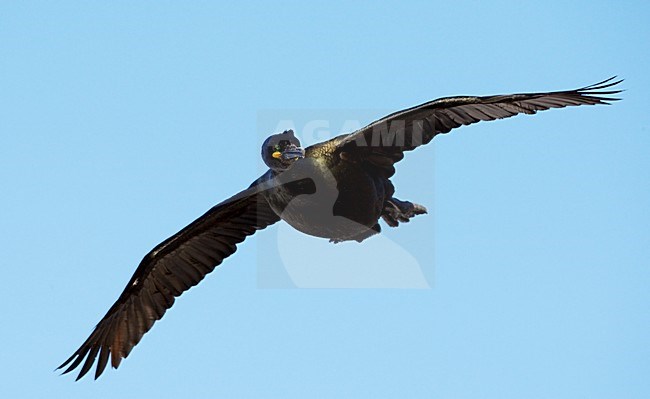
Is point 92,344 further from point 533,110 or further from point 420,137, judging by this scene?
point 533,110

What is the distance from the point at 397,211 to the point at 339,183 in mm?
1337

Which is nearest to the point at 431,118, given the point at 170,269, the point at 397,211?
the point at 397,211

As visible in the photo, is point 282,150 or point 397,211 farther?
point 397,211

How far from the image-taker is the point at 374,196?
2136 cm

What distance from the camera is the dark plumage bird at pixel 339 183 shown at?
20.7 meters

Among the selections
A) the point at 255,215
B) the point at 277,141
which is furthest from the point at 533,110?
the point at 255,215

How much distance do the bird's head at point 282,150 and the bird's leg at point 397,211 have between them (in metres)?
1.99

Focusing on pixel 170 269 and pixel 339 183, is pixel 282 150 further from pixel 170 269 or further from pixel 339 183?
pixel 170 269

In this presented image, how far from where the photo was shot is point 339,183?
833 inches

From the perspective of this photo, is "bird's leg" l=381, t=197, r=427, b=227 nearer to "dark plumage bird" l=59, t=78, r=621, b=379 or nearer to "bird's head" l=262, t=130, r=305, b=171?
"dark plumage bird" l=59, t=78, r=621, b=379

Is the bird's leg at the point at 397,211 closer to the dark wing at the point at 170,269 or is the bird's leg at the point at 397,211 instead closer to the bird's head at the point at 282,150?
the bird's head at the point at 282,150

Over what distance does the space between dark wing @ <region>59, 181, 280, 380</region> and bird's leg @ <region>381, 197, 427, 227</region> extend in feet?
8.41

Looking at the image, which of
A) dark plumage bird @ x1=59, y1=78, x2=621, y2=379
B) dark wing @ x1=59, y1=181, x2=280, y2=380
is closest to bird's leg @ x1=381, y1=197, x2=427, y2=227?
dark plumage bird @ x1=59, y1=78, x2=621, y2=379

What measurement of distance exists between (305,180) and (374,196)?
117 centimetres
